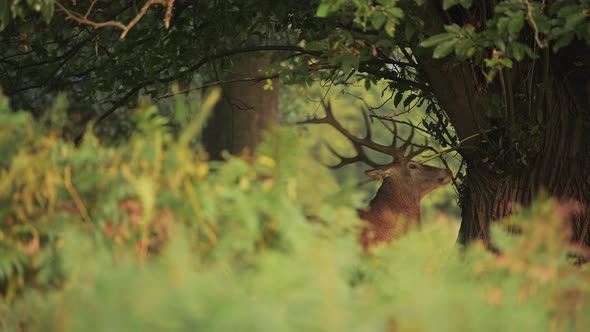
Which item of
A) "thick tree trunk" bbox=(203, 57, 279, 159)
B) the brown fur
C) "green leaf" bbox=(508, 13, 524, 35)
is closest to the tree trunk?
"green leaf" bbox=(508, 13, 524, 35)

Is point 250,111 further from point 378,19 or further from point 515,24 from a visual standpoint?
point 515,24

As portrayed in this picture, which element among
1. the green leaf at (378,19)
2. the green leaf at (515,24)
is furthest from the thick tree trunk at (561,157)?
the green leaf at (378,19)

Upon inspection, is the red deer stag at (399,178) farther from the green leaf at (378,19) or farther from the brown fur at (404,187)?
the green leaf at (378,19)

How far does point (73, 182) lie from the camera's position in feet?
12.1

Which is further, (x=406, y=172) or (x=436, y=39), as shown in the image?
(x=406, y=172)

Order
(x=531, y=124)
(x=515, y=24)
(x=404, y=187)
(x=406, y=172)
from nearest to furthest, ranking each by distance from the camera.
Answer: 1. (x=515, y=24)
2. (x=531, y=124)
3. (x=404, y=187)
4. (x=406, y=172)

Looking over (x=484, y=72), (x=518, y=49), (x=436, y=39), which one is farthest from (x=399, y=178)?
(x=436, y=39)

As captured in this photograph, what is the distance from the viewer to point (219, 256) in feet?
10.8

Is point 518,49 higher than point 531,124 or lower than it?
higher

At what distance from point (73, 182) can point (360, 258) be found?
107cm

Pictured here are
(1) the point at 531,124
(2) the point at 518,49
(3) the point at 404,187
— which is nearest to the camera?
(2) the point at 518,49

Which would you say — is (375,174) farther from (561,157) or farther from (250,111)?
(250,111)

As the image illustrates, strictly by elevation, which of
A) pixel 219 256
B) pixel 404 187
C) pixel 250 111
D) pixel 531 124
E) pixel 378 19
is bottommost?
pixel 219 256

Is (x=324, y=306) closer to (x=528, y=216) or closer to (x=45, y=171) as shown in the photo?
(x=528, y=216)
